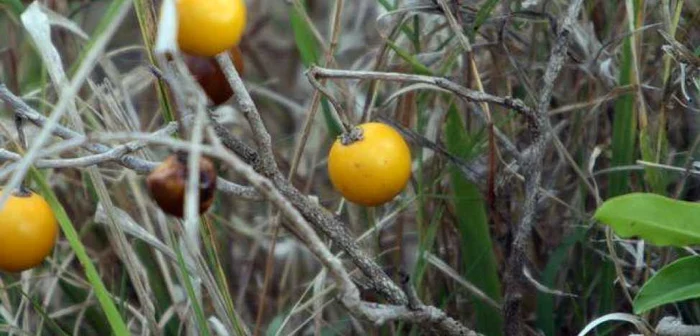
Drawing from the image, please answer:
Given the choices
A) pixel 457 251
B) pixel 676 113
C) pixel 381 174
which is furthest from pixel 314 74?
pixel 676 113

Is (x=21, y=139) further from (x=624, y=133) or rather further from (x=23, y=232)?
(x=624, y=133)

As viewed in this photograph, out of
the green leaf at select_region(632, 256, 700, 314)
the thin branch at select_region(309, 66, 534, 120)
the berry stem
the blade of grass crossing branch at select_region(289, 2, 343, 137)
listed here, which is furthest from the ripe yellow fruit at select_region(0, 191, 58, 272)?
the green leaf at select_region(632, 256, 700, 314)

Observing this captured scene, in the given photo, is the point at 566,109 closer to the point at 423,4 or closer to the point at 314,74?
the point at 423,4

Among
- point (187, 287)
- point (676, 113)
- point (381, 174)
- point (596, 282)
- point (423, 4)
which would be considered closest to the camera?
point (381, 174)

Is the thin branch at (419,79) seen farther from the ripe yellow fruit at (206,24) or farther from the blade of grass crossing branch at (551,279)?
the blade of grass crossing branch at (551,279)

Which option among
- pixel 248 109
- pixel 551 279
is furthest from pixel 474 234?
pixel 248 109

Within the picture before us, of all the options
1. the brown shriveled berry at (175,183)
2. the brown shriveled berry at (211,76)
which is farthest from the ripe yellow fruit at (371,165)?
the brown shriveled berry at (175,183)
